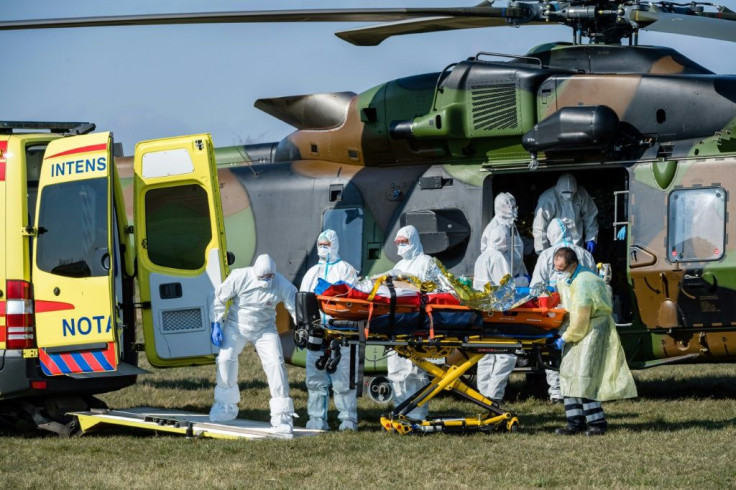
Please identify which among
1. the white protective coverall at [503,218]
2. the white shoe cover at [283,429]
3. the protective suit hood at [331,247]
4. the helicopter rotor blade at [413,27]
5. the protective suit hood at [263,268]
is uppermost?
the helicopter rotor blade at [413,27]

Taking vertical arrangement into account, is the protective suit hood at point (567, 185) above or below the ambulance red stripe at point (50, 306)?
above

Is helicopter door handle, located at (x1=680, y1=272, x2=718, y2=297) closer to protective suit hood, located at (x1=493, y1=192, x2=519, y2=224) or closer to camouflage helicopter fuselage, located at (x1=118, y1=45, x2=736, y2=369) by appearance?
camouflage helicopter fuselage, located at (x1=118, y1=45, x2=736, y2=369)

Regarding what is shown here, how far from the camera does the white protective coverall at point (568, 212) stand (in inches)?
470

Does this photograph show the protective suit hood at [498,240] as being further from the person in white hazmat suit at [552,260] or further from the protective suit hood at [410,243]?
the protective suit hood at [410,243]

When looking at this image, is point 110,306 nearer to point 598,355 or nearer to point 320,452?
point 320,452

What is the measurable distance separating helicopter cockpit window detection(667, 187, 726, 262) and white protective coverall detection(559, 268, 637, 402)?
1.59 metres

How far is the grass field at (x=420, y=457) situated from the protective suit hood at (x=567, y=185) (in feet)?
6.99

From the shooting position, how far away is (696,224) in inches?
431

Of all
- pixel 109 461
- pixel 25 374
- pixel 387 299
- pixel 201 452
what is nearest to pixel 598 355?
pixel 387 299

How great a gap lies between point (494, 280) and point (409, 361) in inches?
54.2

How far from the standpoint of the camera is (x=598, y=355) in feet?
31.6

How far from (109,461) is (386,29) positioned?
517 centimetres

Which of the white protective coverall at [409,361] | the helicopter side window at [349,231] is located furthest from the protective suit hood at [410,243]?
the helicopter side window at [349,231]

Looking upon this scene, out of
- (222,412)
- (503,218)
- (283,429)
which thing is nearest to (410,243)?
(503,218)
